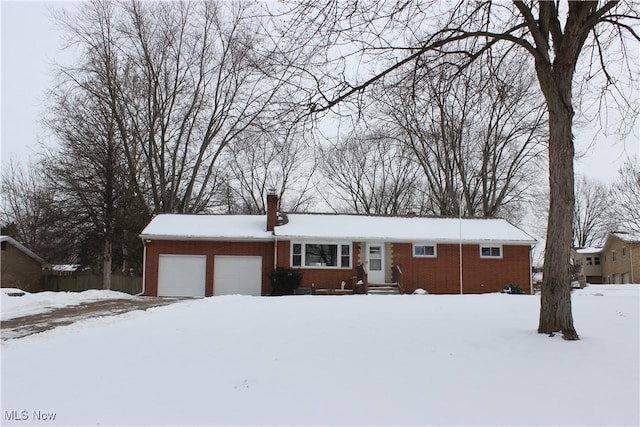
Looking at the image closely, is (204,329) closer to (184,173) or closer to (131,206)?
(131,206)

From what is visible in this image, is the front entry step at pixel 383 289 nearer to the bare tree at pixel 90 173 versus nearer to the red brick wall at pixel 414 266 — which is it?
the red brick wall at pixel 414 266

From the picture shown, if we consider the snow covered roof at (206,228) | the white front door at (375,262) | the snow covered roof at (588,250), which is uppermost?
the snow covered roof at (206,228)

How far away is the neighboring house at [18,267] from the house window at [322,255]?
64.0 ft

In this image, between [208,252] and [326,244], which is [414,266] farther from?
[208,252]

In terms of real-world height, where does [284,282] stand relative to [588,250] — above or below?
below

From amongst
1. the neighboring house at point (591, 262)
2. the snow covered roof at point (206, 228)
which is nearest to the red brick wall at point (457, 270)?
the snow covered roof at point (206, 228)

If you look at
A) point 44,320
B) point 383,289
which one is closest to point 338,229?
point 383,289

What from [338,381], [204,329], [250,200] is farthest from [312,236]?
[250,200]

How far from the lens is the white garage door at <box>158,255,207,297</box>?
22.9m

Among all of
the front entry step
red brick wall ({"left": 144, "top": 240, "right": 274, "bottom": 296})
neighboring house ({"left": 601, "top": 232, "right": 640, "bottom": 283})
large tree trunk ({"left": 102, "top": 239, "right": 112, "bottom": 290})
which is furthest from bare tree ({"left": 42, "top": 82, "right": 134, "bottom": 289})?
neighboring house ({"left": 601, "top": 232, "right": 640, "bottom": 283})

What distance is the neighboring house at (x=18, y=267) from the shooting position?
31125mm

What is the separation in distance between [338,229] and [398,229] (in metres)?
3.06

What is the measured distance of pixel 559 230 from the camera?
779 centimetres

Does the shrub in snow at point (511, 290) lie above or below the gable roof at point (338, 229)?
below
